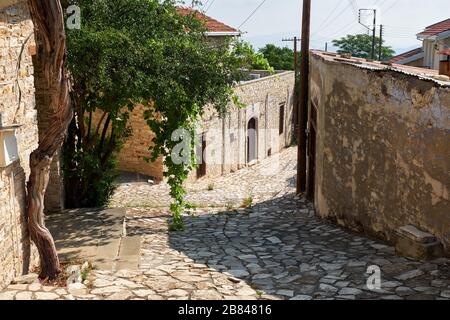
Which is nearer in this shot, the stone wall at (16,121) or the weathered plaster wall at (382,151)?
the stone wall at (16,121)

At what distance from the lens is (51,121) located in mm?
5820

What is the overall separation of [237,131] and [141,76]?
12331 mm

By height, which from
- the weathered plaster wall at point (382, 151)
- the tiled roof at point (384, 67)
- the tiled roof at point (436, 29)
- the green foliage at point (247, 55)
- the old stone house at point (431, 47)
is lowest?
the weathered plaster wall at point (382, 151)

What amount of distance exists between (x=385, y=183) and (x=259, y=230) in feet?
8.66

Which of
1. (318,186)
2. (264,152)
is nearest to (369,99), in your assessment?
(318,186)

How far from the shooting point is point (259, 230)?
911 centimetres

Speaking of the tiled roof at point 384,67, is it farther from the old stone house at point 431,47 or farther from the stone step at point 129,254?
the old stone house at point 431,47

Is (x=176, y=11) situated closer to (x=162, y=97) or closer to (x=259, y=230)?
(x=162, y=97)

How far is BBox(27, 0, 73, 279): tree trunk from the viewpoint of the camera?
542cm

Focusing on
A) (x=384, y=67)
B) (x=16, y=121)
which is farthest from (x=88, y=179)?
(x=384, y=67)

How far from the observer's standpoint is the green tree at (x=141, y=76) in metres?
8.28

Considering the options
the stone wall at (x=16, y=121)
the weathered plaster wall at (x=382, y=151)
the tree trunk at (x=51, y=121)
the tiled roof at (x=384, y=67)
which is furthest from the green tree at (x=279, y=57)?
the tree trunk at (x=51, y=121)

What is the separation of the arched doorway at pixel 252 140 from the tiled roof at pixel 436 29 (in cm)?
942

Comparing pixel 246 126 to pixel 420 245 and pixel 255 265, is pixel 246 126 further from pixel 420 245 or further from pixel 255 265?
pixel 420 245
